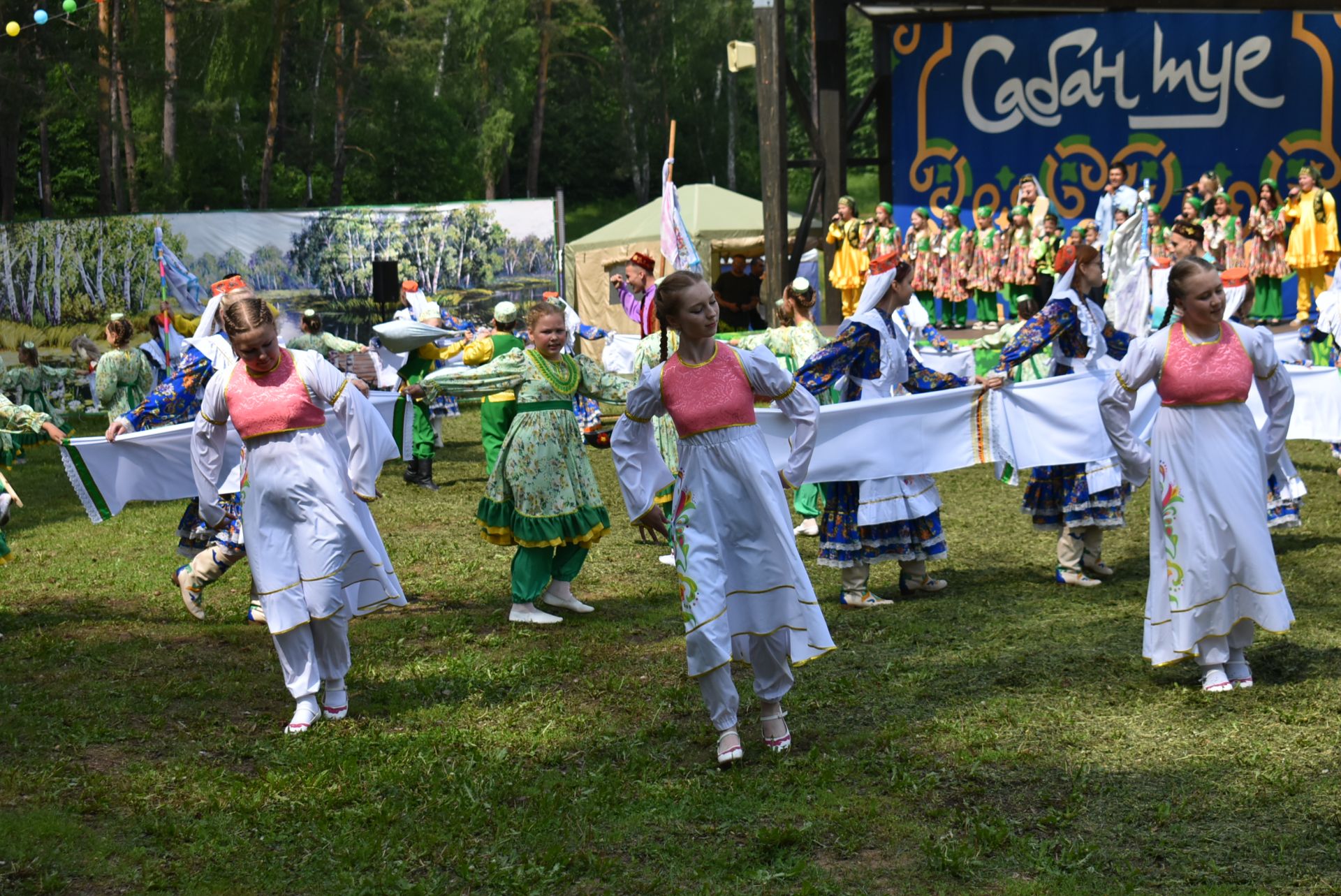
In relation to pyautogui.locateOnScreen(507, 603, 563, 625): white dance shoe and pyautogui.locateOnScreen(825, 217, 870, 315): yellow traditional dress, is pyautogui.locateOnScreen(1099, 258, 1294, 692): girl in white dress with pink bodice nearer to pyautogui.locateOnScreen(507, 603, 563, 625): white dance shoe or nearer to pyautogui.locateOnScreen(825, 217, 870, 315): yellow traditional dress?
pyautogui.locateOnScreen(507, 603, 563, 625): white dance shoe

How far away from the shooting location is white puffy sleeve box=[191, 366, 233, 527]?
587 cm

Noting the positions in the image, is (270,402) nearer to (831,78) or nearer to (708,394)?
(708,394)

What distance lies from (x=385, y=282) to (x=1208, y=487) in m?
18.2

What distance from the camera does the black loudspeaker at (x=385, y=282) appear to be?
73.5 feet

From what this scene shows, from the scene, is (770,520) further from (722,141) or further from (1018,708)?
(722,141)

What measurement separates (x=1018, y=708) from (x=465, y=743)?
226 cm

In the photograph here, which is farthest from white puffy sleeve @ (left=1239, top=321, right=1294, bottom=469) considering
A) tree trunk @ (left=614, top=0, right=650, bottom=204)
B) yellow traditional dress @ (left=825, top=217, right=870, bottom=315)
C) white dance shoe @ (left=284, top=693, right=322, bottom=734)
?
tree trunk @ (left=614, top=0, right=650, bottom=204)

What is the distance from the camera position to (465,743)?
18.7ft

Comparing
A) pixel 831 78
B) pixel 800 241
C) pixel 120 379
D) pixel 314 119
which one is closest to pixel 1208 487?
pixel 120 379

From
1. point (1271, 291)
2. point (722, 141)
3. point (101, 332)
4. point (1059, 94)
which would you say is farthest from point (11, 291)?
point (722, 141)

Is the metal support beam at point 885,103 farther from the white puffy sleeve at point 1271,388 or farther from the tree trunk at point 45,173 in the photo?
the tree trunk at point 45,173

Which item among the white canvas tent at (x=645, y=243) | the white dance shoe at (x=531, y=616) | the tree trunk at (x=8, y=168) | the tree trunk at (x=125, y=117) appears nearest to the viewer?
the white dance shoe at (x=531, y=616)

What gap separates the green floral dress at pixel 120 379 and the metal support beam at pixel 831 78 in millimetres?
9222

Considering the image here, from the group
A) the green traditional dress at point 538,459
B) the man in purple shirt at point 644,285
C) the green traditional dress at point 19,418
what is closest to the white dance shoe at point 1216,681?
the green traditional dress at point 538,459
